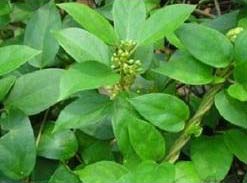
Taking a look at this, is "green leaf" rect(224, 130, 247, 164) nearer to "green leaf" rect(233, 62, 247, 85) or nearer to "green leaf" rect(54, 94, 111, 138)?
"green leaf" rect(233, 62, 247, 85)

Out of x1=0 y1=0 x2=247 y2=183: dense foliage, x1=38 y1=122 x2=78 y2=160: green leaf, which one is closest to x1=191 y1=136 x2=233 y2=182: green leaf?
x1=0 y1=0 x2=247 y2=183: dense foliage

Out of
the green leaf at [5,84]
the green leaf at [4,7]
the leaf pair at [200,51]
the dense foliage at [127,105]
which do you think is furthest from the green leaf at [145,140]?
the green leaf at [4,7]

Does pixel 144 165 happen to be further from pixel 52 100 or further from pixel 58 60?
pixel 58 60

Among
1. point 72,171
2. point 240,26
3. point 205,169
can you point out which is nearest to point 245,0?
point 240,26

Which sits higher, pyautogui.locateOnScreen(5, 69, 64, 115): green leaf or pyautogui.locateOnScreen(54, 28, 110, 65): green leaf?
pyautogui.locateOnScreen(54, 28, 110, 65): green leaf

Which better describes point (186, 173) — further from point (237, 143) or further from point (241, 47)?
point (241, 47)

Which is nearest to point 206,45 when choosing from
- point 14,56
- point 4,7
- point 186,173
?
point 186,173
